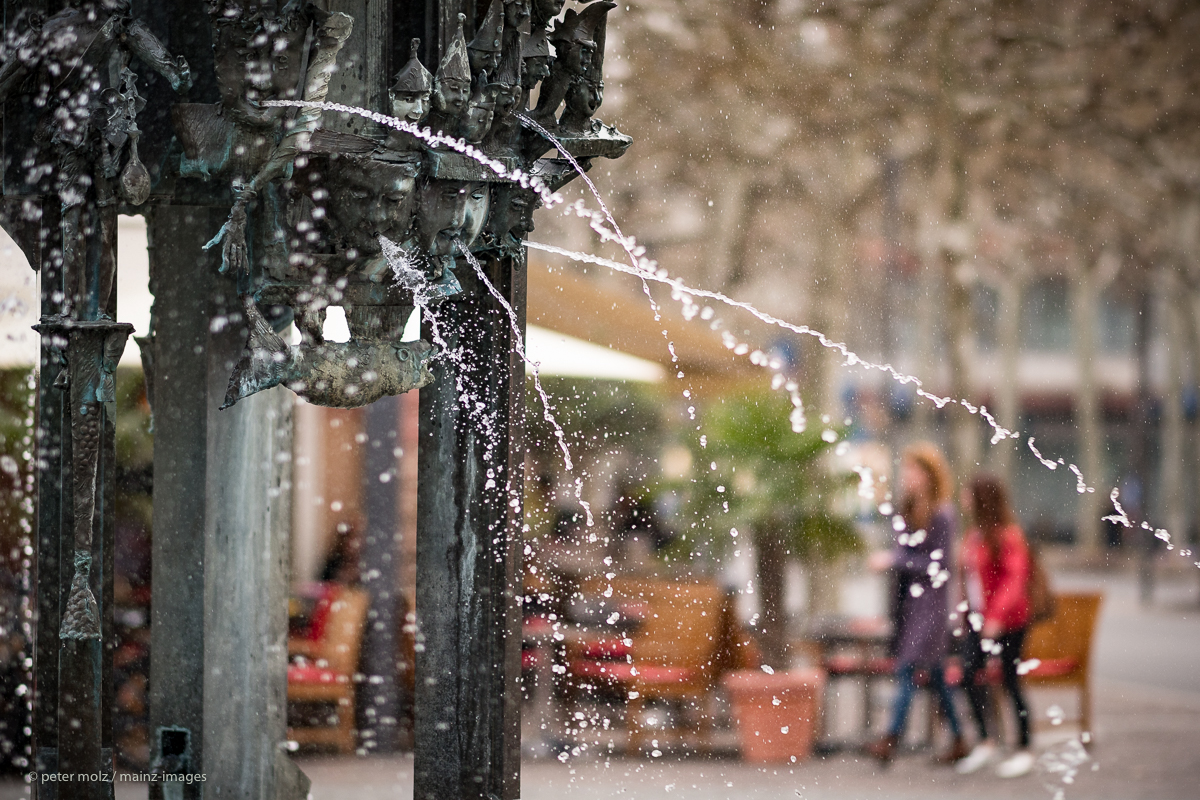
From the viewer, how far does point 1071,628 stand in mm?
8367

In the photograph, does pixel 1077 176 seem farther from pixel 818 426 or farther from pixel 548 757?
pixel 548 757

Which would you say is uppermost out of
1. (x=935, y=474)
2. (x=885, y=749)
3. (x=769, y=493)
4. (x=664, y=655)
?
(x=935, y=474)

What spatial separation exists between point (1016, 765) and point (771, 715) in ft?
4.11

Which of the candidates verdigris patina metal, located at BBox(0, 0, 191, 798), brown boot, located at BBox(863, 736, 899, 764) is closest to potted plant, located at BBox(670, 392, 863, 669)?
brown boot, located at BBox(863, 736, 899, 764)

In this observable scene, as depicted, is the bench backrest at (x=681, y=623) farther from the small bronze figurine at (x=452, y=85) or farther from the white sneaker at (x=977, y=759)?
the small bronze figurine at (x=452, y=85)

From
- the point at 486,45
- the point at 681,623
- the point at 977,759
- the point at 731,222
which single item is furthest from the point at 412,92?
the point at 731,222

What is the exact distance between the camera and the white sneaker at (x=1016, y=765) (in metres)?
7.84

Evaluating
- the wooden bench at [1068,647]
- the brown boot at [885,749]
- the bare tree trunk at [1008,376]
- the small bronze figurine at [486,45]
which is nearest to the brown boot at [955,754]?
the brown boot at [885,749]

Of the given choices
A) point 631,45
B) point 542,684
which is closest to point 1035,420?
point 631,45

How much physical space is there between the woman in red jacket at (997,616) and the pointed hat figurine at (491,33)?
5.25m

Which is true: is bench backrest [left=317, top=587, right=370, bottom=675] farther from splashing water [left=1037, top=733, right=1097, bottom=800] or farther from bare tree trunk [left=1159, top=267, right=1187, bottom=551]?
bare tree trunk [left=1159, top=267, right=1187, bottom=551]

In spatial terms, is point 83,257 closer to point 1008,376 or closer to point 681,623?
point 681,623

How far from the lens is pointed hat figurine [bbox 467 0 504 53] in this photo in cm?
308

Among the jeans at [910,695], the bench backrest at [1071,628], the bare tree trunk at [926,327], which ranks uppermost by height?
the bare tree trunk at [926,327]
